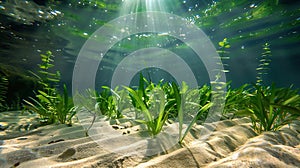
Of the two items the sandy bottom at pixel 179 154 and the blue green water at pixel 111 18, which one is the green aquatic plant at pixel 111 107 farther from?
the blue green water at pixel 111 18

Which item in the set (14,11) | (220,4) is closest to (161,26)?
(220,4)

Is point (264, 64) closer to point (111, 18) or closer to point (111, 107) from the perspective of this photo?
point (111, 107)

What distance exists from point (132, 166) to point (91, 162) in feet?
1.54

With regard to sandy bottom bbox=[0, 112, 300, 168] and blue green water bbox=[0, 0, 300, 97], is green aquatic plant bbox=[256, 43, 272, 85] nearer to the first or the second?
sandy bottom bbox=[0, 112, 300, 168]

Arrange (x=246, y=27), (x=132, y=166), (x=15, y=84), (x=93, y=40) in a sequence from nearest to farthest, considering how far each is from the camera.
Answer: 1. (x=132, y=166)
2. (x=15, y=84)
3. (x=246, y=27)
4. (x=93, y=40)

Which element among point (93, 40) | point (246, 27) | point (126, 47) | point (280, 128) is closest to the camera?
point (280, 128)

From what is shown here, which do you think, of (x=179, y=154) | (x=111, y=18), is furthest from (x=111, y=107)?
(x=111, y=18)

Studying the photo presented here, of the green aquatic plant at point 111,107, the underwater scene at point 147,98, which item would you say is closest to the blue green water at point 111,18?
the underwater scene at point 147,98

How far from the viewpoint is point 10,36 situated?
1603 centimetres

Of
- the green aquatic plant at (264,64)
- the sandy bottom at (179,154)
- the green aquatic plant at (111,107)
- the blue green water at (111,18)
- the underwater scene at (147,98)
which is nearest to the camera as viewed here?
the sandy bottom at (179,154)

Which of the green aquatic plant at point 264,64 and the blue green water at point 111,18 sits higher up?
the blue green water at point 111,18

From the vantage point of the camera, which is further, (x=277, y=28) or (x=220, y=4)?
(x=277, y=28)

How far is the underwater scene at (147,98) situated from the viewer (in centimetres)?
210

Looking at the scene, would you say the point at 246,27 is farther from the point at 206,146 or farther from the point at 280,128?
the point at 206,146
